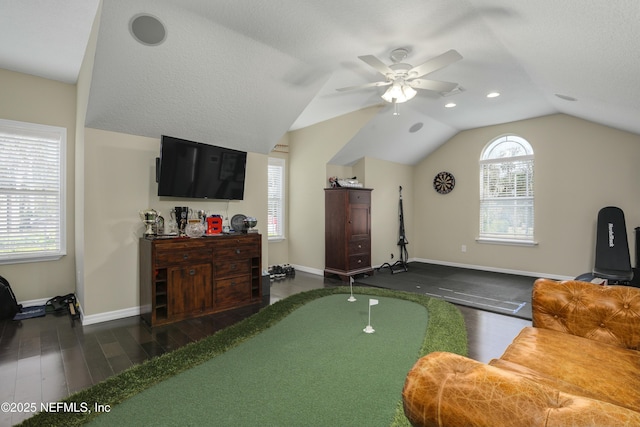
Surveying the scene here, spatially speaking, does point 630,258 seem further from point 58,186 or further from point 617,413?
point 58,186

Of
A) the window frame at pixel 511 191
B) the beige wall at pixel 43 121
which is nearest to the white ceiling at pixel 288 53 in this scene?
the beige wall at pixel 43 121

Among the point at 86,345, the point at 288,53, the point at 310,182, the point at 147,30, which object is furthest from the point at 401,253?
the point at 147,30

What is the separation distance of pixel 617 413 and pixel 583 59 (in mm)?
3039

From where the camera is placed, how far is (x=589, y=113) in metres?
4.45

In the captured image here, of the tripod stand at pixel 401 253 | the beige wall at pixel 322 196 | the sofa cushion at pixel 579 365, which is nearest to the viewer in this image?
the sofa cushion at pixel 579 365

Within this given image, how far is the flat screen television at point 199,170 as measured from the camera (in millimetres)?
3498

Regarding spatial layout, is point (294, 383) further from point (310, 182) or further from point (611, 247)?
point (611, 247)

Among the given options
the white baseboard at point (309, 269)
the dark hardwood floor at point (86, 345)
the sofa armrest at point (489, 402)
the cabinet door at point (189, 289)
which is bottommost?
the dark hardwood floor at point (86, 345)

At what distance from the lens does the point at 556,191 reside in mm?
5391

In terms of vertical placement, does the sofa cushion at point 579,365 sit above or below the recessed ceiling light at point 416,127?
below

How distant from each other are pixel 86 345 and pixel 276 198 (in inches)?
158

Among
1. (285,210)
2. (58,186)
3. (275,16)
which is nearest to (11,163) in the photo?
(58,186)

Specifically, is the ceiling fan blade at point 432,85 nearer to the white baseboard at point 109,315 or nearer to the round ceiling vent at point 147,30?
the round ceiling vent at point 147,30

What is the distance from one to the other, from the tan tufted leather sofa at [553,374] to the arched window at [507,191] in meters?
4.49
